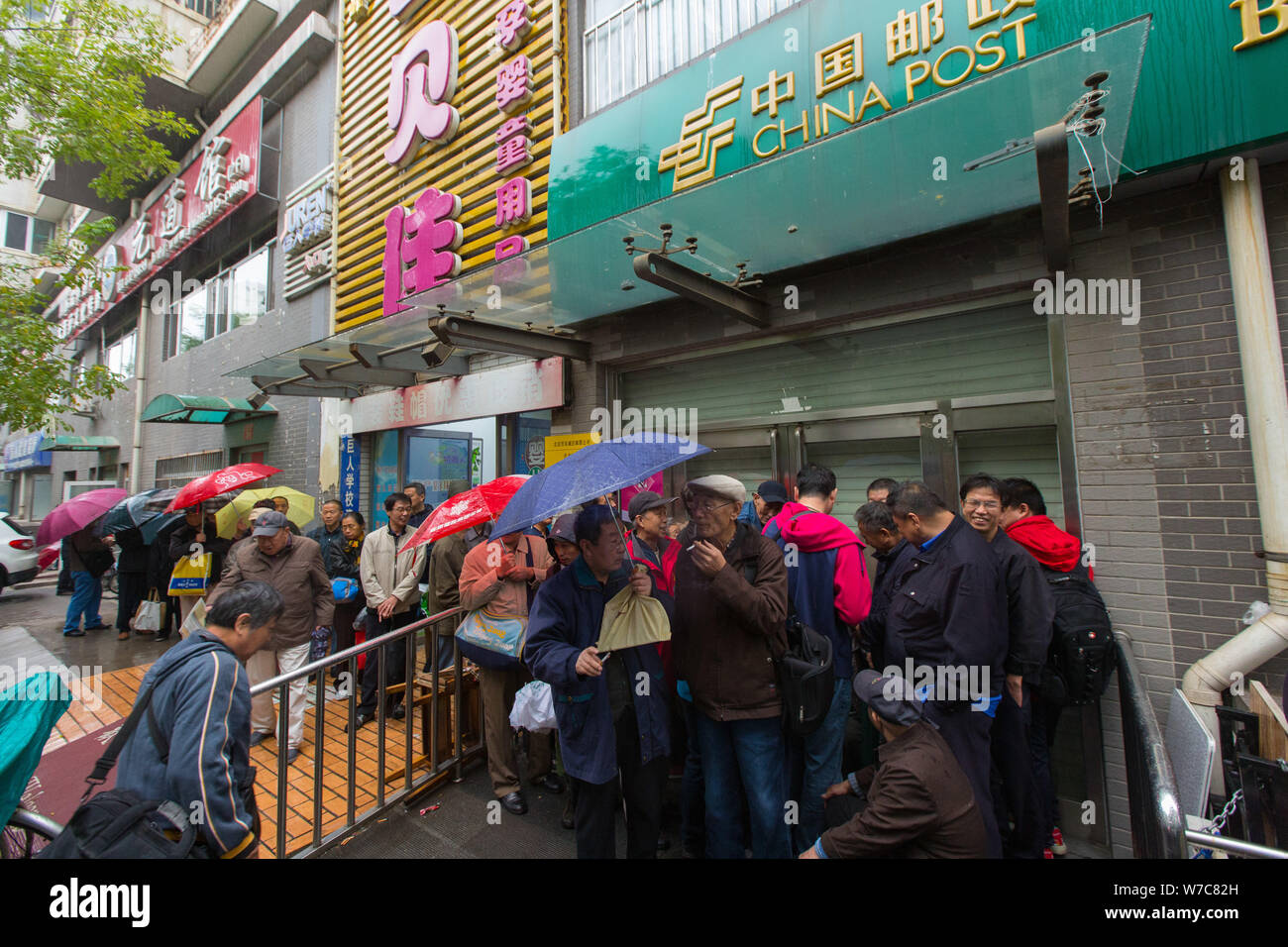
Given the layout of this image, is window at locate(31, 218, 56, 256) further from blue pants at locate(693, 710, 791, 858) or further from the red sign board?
blue pants at locate(693, 710, 791, 858)

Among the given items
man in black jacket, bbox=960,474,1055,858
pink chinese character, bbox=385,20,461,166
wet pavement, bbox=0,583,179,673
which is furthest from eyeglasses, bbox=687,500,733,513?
wet pavement, bbox=0,583,179,673

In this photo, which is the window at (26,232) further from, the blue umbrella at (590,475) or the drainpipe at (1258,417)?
the drainpipe at (1258,417)

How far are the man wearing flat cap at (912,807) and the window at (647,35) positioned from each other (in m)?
5.80

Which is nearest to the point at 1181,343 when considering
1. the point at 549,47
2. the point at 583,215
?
the point at 583,215

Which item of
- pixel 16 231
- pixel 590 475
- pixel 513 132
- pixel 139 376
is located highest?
pixel 16 231

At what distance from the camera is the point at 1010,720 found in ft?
9.57

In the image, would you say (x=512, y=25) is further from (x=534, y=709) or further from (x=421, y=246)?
(x=534, y=709)

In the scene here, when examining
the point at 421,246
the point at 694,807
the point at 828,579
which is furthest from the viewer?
the point at 421,246

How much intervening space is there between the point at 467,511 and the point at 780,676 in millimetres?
2190

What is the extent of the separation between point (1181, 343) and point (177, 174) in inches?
765

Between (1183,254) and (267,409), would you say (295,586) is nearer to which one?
(1183,254)

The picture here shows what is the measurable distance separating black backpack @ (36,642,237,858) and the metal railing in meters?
0.88

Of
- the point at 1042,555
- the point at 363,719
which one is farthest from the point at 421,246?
the point at 1042,555

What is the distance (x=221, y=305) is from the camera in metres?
12.8
